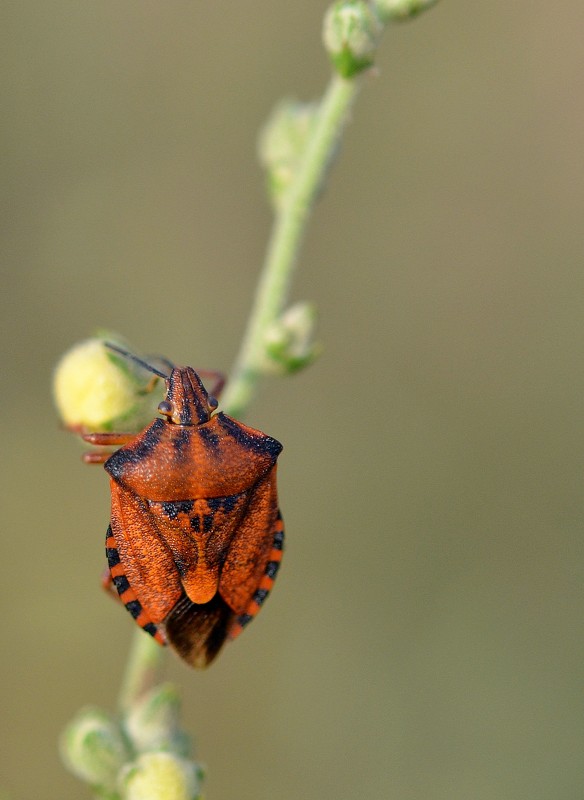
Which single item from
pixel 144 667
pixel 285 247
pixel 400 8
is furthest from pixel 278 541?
pixel 400 8

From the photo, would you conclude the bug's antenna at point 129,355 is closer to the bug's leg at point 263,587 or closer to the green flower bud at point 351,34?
the bug's leg at point 263,587

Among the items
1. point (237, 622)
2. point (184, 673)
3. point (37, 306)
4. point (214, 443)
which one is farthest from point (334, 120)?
point (37, 306)

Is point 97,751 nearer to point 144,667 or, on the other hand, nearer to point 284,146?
point 144,667

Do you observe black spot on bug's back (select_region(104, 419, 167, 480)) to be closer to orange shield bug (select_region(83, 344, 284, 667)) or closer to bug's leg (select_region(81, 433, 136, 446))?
orange shield bug (select_region(83, 344, 284, 667))

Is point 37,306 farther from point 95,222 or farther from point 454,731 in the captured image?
point 454,731

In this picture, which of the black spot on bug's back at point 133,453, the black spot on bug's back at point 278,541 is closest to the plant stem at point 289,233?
the black spot on bug's back at point 133,453
